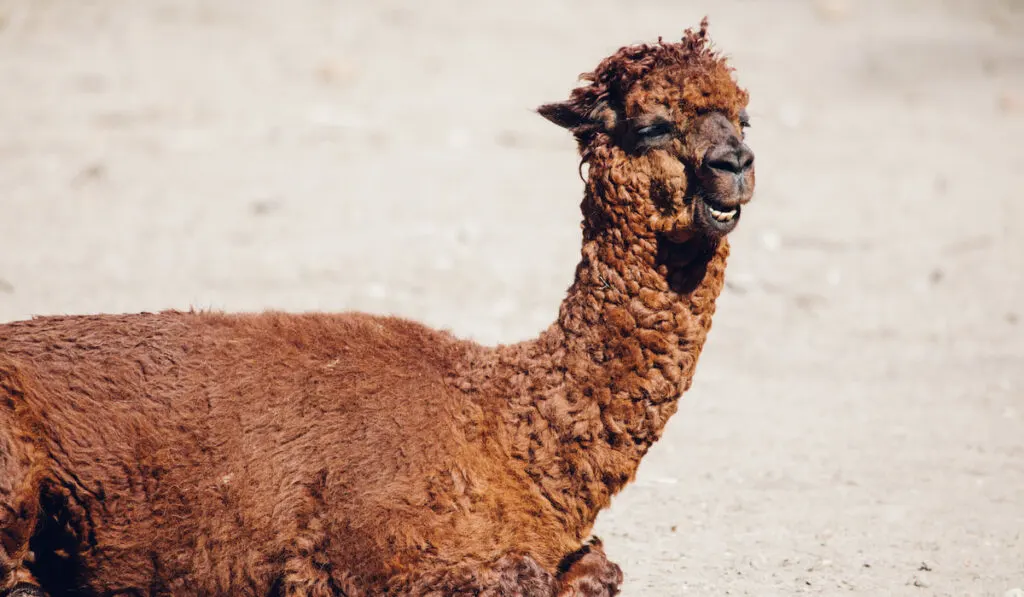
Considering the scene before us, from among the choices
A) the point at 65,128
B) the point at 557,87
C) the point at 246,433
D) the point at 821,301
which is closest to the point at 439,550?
the point at 246,433

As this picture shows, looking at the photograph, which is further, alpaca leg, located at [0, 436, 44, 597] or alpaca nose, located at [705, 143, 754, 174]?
alpaca nose, located at [705, 143, 754, 174]

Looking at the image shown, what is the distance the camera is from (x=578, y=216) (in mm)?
11727

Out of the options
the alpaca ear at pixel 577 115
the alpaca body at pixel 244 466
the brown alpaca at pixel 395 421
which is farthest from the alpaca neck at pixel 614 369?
the alpaca ear at pixel 577 115

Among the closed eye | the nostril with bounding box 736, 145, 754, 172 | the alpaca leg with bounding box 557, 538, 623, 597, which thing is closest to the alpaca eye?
the closed eye

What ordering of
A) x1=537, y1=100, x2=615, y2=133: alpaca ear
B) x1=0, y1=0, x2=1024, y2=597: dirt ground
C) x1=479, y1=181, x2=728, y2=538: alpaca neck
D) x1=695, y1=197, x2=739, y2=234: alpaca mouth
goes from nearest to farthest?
x1=695, y1=197, x2=739, y2=234: alpaca mouth → x1=479, y1=181, x2=728, y2=538: alpaca neck → x1=537, y1=100, x2=615, y2=133: alpaca ear → x1=0, y1=0, x2=1024, y2=597: dirt ground

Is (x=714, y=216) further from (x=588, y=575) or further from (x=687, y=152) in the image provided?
(x=588, y=575)

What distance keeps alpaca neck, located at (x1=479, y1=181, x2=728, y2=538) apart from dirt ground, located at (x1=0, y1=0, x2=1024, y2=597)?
0.96 metres

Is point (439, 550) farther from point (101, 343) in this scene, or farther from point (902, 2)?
point (902, 2)

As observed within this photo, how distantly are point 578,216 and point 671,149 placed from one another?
7.33m

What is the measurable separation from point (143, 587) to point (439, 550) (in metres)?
1.05

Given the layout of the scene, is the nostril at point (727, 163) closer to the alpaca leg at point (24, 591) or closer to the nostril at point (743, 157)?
the nostril at point (743, 157)

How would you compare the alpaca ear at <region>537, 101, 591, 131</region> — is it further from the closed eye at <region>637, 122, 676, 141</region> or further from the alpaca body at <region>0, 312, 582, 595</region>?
the alpaca body at <region>0, 312, 582, 595</region>

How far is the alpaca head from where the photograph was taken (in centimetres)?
432

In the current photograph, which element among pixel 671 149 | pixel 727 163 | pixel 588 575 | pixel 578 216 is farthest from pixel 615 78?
pixel 578 216
